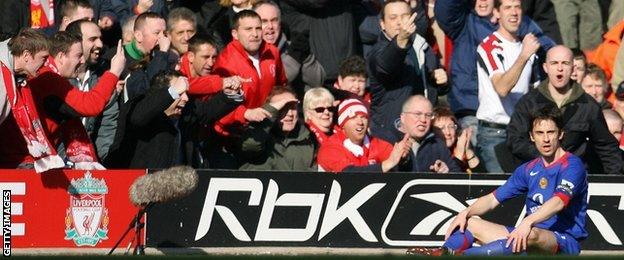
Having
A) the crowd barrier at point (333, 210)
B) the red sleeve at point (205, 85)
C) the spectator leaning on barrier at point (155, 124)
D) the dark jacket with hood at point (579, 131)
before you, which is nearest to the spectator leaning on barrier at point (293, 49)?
the red sleeve at point (205, 85)

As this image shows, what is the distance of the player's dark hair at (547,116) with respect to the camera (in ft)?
41.1

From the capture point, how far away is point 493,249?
481 inches

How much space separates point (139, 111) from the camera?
1250 cm

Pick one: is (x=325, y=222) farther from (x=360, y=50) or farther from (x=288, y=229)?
(x=360, y=50)

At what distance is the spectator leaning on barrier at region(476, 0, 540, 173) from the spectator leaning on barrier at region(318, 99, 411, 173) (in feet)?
3.96

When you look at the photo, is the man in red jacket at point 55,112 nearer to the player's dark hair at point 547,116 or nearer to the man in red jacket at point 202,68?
the man in red jacket at point 202,68

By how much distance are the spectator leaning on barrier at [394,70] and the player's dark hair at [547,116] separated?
5.54ft

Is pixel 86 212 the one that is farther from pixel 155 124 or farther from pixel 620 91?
pixel 620 91

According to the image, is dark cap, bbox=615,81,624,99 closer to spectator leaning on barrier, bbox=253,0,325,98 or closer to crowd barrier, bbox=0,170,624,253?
crowd barrier, bbox=0,170,624,253

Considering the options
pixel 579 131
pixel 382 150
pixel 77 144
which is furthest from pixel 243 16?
pixel 579 131

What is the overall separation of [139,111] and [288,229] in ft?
5.40

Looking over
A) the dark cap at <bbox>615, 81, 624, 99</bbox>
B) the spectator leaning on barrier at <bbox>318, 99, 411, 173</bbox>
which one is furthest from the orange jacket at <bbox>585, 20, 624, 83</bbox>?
the spectator leaning on barrier at <bbox>318, 99, 411, 173</bbox>

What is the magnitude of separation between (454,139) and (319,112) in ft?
4.38

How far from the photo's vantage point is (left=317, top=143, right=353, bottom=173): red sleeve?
13.4 m
